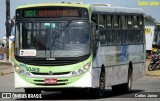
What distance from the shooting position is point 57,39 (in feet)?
66.3

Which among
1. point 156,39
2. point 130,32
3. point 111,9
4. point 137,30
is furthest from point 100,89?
point 156,39

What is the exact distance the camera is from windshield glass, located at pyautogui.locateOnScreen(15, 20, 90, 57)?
20.1m

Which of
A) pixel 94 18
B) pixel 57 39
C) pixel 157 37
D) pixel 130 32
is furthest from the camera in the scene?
pixel 157 37

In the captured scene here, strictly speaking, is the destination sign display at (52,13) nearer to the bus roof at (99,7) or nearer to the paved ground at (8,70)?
the bus roof at (99,7)

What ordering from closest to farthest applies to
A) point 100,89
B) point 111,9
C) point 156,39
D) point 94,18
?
point 94,18 → point 100,89 → point 111,9 → point 156,39

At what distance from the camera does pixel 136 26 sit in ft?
84.0

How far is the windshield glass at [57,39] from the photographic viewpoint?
20125mm

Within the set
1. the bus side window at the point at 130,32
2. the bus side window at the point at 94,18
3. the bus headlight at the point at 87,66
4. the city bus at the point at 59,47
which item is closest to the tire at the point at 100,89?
the city bus at the point at 59,47

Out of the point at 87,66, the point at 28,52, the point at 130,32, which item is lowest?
the point at 130,32

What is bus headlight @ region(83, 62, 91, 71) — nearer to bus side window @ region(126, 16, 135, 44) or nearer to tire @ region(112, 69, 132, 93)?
bus side window @ region(126, 16, 135, 44)

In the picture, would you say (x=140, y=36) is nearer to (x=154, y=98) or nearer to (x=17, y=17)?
(x=154, y=98)

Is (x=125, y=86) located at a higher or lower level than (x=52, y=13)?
lower

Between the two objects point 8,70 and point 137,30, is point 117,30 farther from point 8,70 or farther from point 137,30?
point 8,70

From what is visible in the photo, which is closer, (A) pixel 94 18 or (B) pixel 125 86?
(A) pixel 94 18
